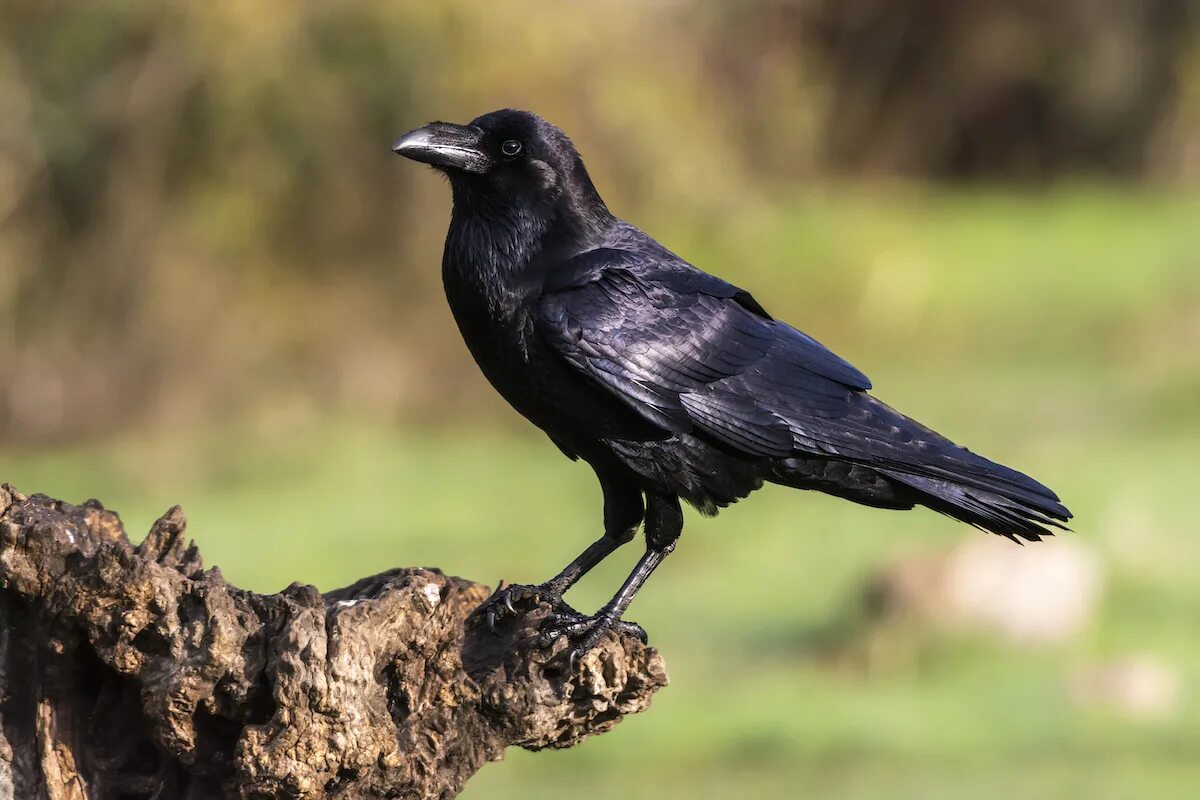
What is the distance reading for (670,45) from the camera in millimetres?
14516

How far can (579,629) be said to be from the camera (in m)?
4.00

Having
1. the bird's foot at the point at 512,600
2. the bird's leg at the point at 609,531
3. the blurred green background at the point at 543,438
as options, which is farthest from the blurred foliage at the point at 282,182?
the bird's foot at the point at 512,600

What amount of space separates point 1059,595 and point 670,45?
7.31 meters

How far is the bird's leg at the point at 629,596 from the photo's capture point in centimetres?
391

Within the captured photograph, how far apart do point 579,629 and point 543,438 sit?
30.7 feet

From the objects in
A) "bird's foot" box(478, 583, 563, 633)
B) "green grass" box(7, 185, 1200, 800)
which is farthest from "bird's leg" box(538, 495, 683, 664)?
"green grass" box(7, 185, 1200, 800)

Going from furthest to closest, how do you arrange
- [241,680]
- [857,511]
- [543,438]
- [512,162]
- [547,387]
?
[543,438] → [857,511] → [512,162] → [547,387] → [241,680]

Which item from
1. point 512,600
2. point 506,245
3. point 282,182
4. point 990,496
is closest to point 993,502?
point 990,496

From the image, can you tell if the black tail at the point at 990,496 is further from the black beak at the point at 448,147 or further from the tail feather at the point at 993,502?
the black beak at the point at 448,147

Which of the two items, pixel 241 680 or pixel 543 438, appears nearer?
pixel 241 680

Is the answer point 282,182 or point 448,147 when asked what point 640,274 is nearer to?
point 448,147

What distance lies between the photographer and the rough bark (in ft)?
11.8

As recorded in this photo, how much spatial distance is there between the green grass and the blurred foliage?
0.51 metres

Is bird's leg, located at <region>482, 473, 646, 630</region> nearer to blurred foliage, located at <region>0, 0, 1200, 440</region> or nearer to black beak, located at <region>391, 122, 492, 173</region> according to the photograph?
black beak, located at <region>391, 122, 492, 173</region>
